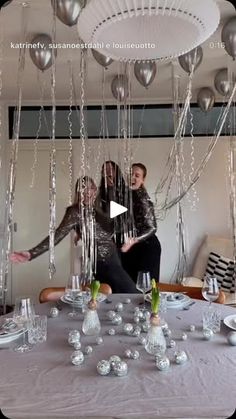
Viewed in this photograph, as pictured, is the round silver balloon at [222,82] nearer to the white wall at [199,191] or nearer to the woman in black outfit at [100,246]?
the white wall at [199,191]

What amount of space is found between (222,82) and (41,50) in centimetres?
94

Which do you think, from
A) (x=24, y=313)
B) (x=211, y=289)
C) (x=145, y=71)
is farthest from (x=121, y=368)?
(x=145, y=71)

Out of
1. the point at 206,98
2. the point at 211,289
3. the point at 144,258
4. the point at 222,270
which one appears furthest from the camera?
the point at 222,270

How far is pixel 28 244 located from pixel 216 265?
1392 millimetres

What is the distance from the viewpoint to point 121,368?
755mm

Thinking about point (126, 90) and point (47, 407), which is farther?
point (126, 90)

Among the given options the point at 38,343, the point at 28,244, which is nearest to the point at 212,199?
the point at 28,244

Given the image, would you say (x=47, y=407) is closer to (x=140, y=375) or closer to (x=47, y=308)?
(x=140, y=375)

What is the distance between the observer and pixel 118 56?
3.17 ft

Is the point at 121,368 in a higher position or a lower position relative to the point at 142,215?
lower

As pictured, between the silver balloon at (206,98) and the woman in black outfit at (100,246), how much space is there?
2.91 feet

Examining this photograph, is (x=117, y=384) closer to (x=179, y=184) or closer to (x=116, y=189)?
(x=116, y=189)

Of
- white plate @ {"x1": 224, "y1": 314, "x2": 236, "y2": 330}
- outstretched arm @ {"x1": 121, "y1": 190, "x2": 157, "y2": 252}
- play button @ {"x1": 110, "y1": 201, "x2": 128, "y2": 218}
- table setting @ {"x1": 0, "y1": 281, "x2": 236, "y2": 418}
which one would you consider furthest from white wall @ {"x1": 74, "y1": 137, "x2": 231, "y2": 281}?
table setting @ {"x1": 0, "y1": 281, "x2": 236, "y2": 418}

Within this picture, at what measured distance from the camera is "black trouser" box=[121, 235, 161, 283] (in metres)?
1.93
